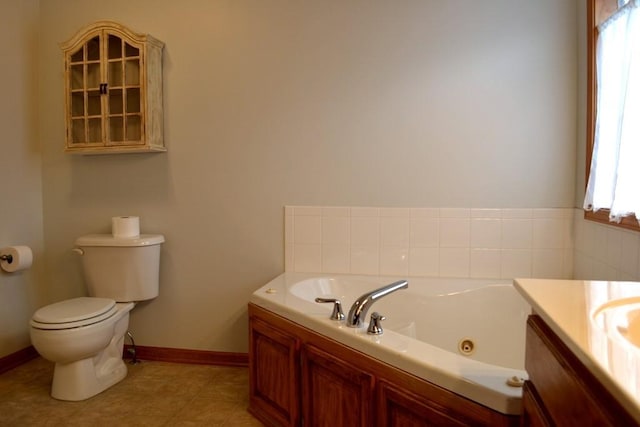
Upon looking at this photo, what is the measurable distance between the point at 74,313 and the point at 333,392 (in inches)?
58.0

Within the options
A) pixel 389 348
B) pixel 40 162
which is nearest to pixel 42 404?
pixel 40 162

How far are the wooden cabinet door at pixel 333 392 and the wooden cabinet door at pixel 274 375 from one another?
7 cm

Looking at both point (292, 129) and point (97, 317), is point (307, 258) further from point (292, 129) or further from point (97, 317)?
point (97, 317)

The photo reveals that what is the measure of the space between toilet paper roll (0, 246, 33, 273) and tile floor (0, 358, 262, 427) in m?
0.64

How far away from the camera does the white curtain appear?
1632 millimetres

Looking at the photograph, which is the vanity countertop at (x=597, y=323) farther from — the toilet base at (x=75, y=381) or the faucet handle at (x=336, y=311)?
the toilet base at (x=75, y=381)

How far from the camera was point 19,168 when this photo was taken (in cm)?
268

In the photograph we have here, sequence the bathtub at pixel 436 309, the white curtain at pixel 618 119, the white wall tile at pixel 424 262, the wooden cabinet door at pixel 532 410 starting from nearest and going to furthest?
the wooden cabinet door at pixel 532 410 < the white curtain at pixel 618 119 < the bathtub at pixel 436 309 < the white wall tile at pixel 424 262

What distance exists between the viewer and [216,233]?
267 centimetres

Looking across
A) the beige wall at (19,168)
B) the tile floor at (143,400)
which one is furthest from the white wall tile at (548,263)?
the beige wall at (19,168)

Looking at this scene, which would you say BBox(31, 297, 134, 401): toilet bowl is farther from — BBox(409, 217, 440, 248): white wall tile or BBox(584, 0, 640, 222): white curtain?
BBox(584, 0, 640, 222): white curtain

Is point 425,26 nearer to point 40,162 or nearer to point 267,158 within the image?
point 267,158

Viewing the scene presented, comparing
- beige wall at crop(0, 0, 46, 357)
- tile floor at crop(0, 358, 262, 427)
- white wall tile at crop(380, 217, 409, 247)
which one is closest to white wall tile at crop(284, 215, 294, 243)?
white wall tile at crop(380, 217, 409, 247)

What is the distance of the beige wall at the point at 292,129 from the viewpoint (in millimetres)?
2355
